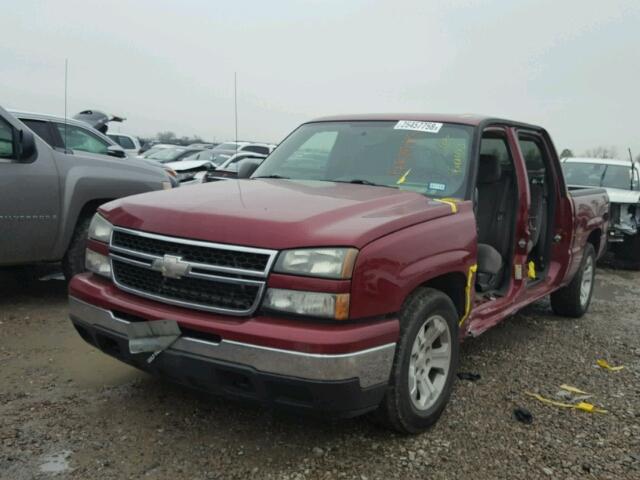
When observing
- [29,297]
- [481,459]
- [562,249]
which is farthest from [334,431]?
[29,297]

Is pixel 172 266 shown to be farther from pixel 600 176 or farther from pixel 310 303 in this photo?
pixel 600 176

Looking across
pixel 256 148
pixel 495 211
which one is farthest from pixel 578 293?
pixel 256 148

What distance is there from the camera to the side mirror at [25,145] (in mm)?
4838

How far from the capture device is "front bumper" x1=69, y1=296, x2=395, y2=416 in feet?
8.14

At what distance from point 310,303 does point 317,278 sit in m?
0.11

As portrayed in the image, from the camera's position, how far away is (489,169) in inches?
168

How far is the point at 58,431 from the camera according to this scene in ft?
9.98

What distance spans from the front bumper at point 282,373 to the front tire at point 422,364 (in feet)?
0.55

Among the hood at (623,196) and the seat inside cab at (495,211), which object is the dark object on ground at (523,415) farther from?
the hood at (623,196)

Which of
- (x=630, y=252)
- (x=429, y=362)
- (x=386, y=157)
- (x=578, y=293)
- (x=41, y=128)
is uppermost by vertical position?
(x=41, y=128)

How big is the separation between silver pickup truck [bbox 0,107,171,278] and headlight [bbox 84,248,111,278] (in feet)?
6.55

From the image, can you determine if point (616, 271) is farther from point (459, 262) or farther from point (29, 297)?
point (29, 297)

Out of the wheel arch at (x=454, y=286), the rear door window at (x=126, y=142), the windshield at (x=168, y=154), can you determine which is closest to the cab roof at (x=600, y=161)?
the wheel arch at (x=454, y=286)

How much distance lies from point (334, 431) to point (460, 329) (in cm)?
95
